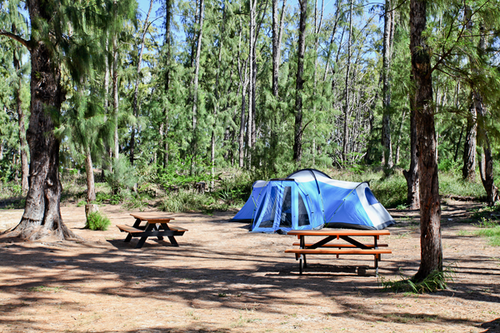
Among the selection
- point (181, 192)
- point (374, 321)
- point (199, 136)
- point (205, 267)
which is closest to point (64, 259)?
point (205, 267)

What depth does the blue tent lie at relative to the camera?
35.4 feet

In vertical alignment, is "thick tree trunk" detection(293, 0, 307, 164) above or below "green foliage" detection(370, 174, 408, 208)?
above

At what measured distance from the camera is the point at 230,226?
1151 centimetres

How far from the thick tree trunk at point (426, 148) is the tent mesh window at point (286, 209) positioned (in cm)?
589

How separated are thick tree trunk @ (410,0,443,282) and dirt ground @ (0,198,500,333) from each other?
0.52 metres

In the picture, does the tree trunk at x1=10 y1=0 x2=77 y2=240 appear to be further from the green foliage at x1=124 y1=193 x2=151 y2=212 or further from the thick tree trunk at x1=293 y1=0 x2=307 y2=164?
the thick tree trunk at x1=293 y1=0 x2=307 y2=164

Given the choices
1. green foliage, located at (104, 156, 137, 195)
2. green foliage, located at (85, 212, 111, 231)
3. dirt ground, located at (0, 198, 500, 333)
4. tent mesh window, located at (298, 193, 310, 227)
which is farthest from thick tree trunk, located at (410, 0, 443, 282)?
green foliage, located at (104, 156, 137, 195)

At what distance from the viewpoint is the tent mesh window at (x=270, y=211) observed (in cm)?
1083

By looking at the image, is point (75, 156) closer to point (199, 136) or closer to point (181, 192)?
point (181, 192)

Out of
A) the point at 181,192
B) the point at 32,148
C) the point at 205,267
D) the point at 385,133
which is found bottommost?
the point at 205,267

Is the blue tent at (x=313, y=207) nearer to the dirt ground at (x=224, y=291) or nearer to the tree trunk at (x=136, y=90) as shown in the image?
the dirt ground at (x=224, y=291)

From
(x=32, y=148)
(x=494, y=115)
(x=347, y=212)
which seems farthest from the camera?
(x=347, y=212)

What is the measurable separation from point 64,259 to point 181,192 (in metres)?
9.04

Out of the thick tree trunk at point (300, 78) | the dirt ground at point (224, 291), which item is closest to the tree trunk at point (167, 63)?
the thick tree trunk at point (300, 78)
